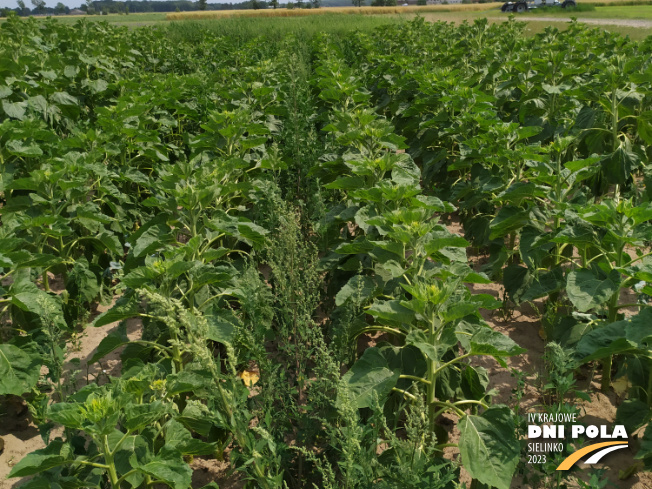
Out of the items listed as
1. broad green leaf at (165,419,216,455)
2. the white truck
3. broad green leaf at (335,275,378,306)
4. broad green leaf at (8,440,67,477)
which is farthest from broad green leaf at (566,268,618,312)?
the white truck

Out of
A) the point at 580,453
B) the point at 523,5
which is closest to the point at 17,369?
the point at 580,453

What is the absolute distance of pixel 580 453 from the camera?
3.06 metres

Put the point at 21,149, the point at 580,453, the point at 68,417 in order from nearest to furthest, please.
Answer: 1. the point at 68,417
2. the point at 580,453
3. the point at 21,149

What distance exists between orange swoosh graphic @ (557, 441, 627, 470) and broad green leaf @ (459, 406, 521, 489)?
30cm

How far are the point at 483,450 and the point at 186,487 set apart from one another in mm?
1364

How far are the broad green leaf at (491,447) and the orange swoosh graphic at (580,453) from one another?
301 millimetres

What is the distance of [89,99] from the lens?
31.1ft

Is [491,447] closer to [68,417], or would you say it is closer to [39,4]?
[68,417]

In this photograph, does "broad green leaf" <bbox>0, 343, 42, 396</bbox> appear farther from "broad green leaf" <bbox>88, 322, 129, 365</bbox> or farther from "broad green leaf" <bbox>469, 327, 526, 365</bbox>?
"broad green leaf" <bbox>469, 327, 526, 365</bbox>

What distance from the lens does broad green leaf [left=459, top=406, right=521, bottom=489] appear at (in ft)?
8.33

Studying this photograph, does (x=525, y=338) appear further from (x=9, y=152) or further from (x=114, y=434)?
(x=9, y=152)

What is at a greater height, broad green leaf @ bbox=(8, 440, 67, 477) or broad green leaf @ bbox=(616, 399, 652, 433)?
broad green leaf @ bbox=(8, 440, 67, 477)

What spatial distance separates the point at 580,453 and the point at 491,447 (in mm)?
768

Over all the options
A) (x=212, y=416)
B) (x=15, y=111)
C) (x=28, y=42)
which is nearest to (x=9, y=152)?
(x=15, y=111)
